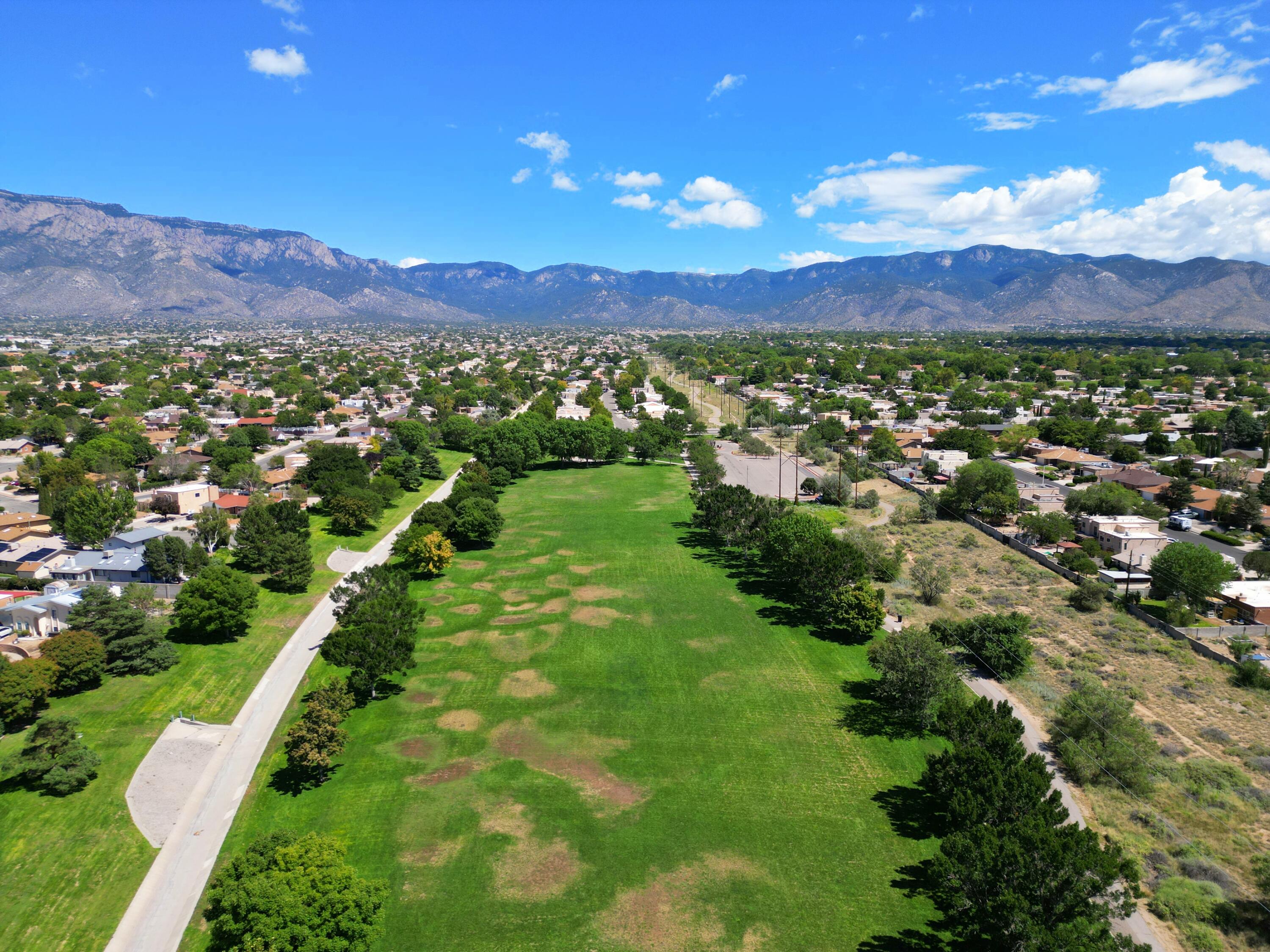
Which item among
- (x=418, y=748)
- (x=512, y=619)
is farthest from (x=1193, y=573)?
(x=418, y=748)

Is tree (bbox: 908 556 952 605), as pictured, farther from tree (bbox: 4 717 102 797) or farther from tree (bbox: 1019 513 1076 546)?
tree (bbox: 4 717 102 797)

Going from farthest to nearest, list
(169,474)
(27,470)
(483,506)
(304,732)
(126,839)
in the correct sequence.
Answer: (169,474) < (27,470) < (483,506) < (304,732) < (126,839)

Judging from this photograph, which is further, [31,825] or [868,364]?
[868,364]

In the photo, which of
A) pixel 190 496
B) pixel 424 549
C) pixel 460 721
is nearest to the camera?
pixel 460 721

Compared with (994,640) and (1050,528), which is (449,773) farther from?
(1050,528)

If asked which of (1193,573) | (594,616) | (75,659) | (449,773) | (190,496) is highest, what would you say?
(190,496)

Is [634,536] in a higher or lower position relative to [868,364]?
lower

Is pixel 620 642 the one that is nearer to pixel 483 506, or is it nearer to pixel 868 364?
pixel 483 506

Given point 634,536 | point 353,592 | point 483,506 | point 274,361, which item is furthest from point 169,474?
point 274,361
